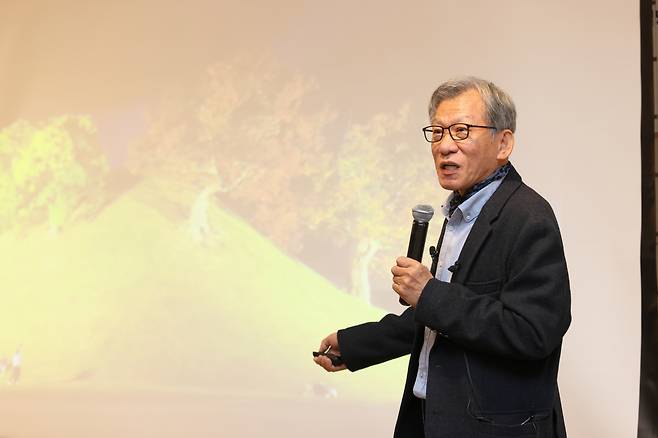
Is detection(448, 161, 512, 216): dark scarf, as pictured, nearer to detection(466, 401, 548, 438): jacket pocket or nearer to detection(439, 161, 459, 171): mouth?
detection(439, 161, 459, 171): mouth

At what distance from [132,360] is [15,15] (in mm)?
2038

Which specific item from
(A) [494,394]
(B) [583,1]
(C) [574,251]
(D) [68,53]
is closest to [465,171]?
(A) [494,394]

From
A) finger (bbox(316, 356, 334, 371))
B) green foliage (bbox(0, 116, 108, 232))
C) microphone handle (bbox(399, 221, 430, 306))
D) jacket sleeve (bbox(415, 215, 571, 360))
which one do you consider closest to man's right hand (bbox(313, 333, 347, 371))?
finger (bbox(316, 356, 334, 371))

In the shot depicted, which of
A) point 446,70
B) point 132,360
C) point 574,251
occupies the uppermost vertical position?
point 446,70

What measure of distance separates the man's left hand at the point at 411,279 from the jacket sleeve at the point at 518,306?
2 centimetres

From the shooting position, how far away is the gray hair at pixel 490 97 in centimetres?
155

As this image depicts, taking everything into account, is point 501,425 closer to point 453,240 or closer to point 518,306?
point 518,306

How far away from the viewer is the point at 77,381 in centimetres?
377

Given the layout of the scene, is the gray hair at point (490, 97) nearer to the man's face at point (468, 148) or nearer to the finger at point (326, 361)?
the man's face at point (468, 148)

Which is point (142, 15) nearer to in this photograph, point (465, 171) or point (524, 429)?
point (465, 171)

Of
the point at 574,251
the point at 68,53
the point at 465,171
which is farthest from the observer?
the point at 68,53

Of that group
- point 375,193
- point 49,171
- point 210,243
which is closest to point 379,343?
point 375,193

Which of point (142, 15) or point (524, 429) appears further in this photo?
point (142, 15)

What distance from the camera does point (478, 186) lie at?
1.58m
